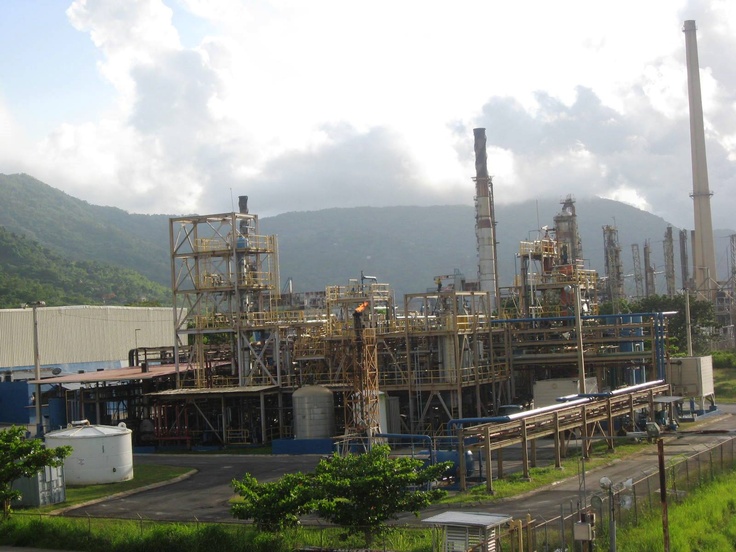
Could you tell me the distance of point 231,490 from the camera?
39.4 m

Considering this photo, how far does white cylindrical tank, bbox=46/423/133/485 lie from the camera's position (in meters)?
43.2

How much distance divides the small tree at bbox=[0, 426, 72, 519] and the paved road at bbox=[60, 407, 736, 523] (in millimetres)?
2621

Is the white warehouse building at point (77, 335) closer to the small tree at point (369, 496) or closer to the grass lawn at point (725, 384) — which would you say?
the grass lawn at point (725, 384)

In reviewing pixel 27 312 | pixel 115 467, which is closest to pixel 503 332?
pixel 115 467

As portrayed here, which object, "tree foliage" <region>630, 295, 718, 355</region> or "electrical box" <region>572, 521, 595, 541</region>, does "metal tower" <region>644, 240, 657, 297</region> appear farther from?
"electrical box" <region>572, 521, 595, 541</region>

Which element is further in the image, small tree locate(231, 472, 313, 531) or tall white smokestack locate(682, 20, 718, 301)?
tall white smokestack locate(682, 20, 718, 301)

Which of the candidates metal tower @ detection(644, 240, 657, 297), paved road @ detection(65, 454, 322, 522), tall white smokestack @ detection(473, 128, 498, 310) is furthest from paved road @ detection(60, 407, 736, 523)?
metal tower @ detection(644, 240, 657, 297)

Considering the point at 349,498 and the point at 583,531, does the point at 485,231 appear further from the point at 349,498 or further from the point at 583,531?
the point at 583,531

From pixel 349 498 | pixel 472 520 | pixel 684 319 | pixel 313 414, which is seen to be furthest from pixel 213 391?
pixel 684 319

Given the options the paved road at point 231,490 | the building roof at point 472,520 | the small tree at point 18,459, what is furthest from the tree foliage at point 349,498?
the small tree at point 18,459

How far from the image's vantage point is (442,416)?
5462 centimetres

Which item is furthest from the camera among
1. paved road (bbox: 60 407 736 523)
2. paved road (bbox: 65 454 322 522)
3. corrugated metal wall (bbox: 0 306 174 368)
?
corrugated metal wall (bbox: 0 306 174 368)

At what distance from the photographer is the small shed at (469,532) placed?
22688 mm

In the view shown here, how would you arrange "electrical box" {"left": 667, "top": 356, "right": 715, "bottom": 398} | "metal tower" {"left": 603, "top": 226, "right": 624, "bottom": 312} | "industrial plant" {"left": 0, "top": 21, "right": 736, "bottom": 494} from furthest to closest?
"metal tower" {"left": 603, "top": 226, "right": 624, "bottom": 312}, "electrical box" {"left": 667, "top": 356, "right": 715, "bottom": 398}, "industrial plant" {"left": 0, "top": 21, "right": 736, "bottom": 494}
